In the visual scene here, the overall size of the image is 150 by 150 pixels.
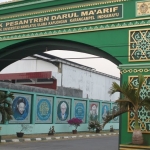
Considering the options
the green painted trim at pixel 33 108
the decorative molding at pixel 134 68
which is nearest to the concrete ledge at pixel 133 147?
the decorative molding at pixel 134 68

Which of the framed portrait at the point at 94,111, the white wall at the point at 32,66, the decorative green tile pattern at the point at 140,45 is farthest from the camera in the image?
the white wall at the point at 32,66

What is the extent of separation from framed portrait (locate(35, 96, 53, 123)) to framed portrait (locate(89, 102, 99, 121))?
198 inches

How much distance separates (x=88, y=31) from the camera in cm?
1098

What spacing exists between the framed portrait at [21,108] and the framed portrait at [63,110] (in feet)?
9.94

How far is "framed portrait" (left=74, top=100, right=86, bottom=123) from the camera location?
23.5 m

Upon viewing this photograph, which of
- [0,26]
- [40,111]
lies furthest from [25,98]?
[0,26]

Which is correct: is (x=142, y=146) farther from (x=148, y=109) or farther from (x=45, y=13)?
(x=45, y=13)

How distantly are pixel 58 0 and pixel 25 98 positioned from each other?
8691mm

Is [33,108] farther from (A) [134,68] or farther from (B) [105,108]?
(A) [134,68]

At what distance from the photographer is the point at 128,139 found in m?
9.91

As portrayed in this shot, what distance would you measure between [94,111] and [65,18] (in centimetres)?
1533

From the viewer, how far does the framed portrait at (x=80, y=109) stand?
23.5 m

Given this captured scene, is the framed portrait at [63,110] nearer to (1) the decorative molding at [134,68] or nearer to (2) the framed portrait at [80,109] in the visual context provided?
(2) the framed portrait at [80,109]

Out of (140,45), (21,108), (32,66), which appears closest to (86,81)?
(32,66)
